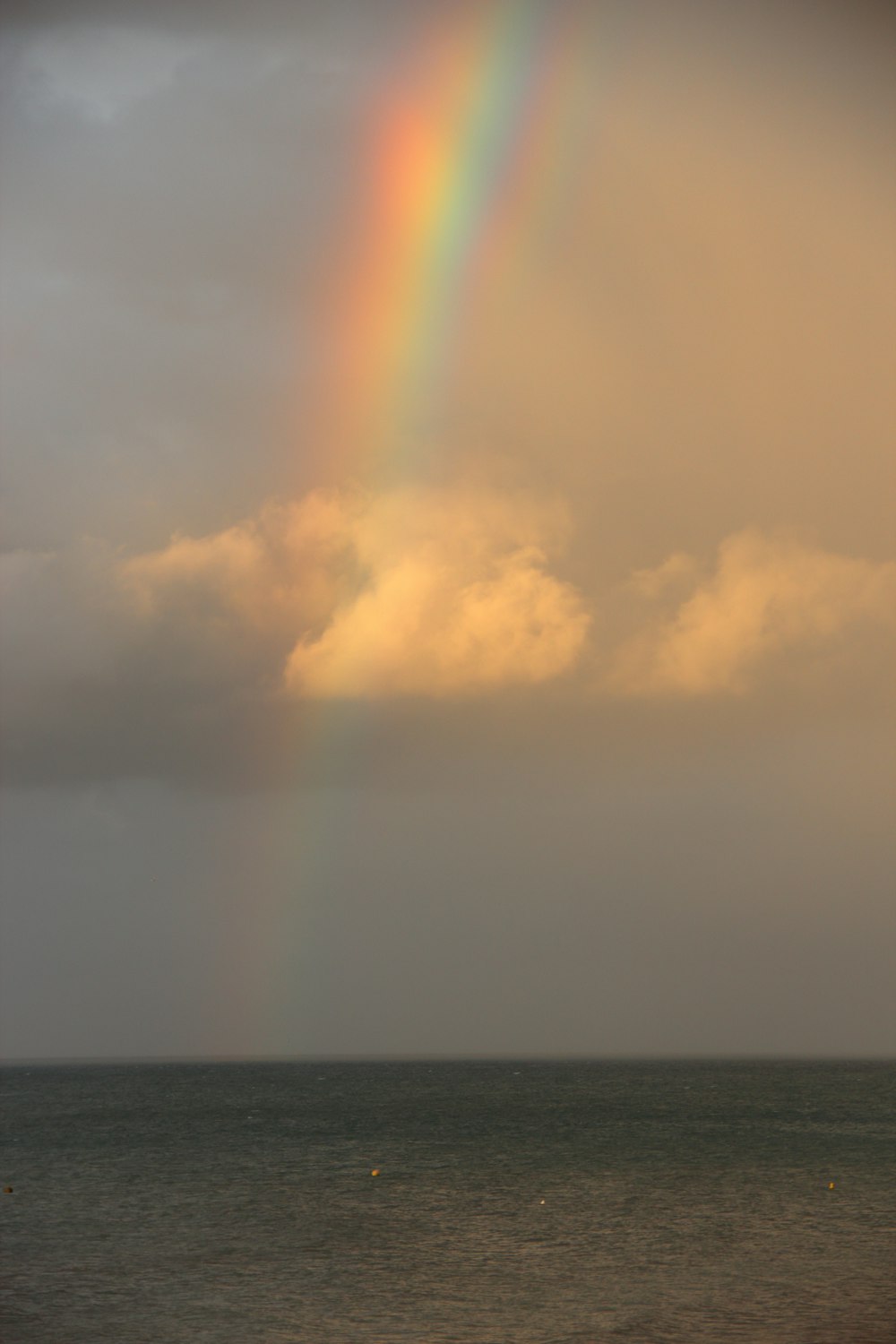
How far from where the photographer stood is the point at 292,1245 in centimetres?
6538

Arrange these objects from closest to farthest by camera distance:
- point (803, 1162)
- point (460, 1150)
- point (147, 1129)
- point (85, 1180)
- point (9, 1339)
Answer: point (9, 1339), point (85, 1180), point (803, 1162), point (460, 1150), point (147, 1129)

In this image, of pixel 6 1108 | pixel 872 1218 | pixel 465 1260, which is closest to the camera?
pixel 465 1260

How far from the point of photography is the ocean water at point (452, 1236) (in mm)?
47719

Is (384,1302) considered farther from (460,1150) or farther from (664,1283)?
(460,1150)

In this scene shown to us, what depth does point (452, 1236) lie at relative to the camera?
221 feet

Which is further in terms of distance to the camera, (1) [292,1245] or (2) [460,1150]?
(2) [460,1150]

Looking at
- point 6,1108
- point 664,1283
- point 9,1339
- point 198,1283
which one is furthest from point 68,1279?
point 6,1108

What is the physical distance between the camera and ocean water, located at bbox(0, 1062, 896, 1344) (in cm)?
4772

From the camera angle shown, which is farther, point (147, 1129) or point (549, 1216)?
point (147, 1129)

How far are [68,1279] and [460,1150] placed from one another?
63.0 m

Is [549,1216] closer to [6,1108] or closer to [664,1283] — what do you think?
[664,1283]

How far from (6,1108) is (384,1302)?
138199 millimetres

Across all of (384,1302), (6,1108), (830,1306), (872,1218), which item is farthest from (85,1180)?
(6,1108)

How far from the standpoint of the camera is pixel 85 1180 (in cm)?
9050
